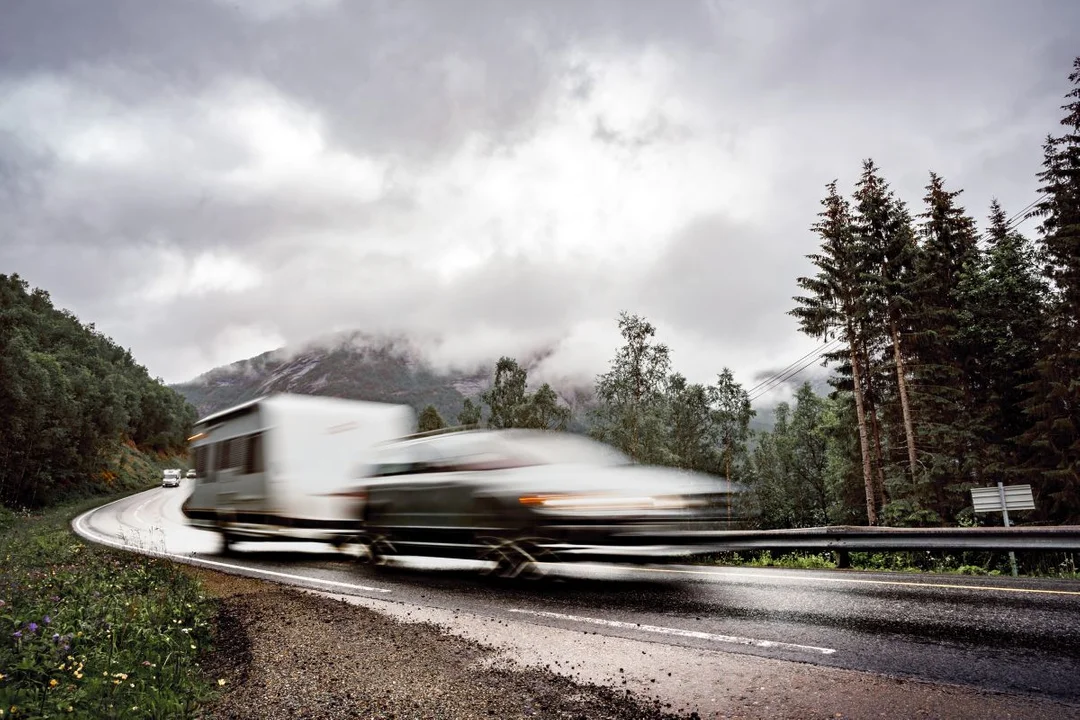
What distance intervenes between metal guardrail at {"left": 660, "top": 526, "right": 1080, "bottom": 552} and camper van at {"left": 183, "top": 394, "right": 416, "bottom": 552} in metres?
6.00

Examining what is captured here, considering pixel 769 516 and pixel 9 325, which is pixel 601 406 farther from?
pixel 9 325

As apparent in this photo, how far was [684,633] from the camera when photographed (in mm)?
4758

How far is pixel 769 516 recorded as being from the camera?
171 feet

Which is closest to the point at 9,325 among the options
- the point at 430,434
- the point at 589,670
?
the point at 430,434

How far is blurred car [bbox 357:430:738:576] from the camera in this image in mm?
6707

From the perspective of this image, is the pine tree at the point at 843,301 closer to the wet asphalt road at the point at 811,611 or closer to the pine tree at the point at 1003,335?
the pine tree at the point at 1003,335

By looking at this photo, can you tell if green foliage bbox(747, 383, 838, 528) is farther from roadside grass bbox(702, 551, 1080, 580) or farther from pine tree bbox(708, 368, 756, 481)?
roadside grass bbox(702, 551, 1080, 580)

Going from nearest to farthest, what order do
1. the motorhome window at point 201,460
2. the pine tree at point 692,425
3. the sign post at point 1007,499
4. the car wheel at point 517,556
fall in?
the car wheel at point 517,556, the sign post at point 1007,499, the motorhome window at point 201,460, the pine tree at point 692,425

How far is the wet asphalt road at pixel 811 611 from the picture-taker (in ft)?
12.4

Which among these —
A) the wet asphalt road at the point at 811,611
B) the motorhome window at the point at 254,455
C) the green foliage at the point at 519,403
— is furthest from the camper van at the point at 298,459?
the green foliage at the point at 519,403

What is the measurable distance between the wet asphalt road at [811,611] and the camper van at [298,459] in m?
1.76

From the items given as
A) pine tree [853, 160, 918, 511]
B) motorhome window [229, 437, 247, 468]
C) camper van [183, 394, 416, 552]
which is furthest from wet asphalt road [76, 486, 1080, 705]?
pine tree [853, 160, 918, 511]

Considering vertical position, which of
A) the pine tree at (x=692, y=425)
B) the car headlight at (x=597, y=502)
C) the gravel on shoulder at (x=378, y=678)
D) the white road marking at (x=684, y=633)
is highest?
the pine tree at (x=692, y=425)

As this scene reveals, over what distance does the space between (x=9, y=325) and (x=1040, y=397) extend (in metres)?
53.0
